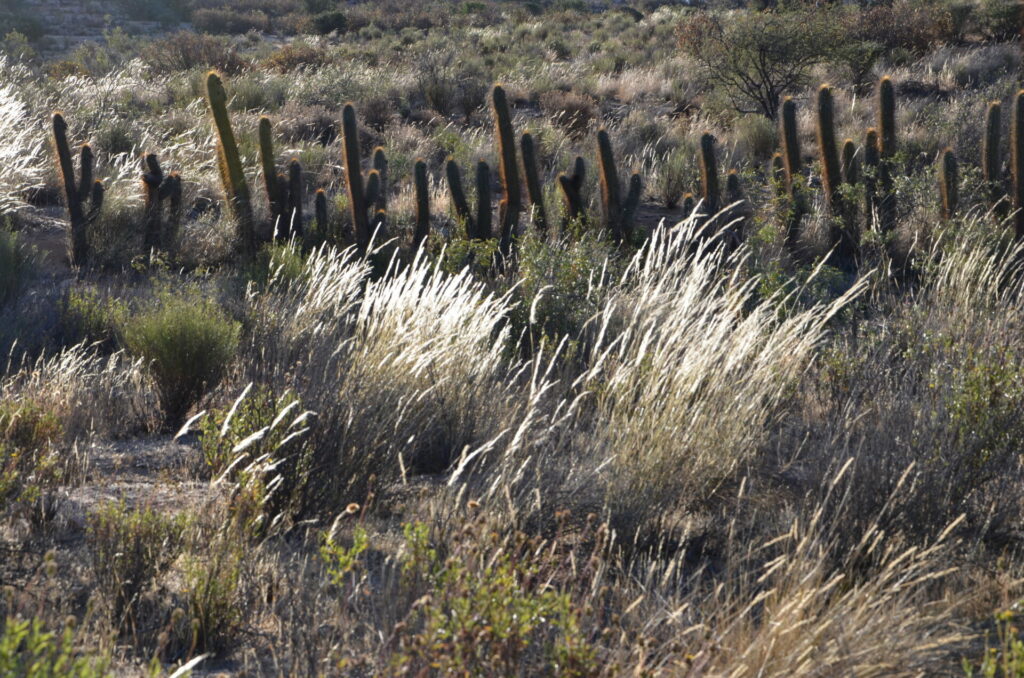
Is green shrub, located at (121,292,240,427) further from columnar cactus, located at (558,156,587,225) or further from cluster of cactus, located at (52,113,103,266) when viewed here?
columnar cactus, located at (558,156,587,225)

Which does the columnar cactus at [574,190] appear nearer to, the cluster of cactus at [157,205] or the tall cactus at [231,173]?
the tall cactus at [231,173]

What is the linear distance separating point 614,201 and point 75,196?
5.02 meters

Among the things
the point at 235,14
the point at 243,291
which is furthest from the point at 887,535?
the point at 235,14

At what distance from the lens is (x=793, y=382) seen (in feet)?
18.5

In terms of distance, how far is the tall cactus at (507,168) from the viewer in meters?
9.38

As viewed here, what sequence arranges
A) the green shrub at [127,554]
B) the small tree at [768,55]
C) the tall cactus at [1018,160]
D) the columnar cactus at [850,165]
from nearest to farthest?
the green shrub at [127,554] < the tall cactus at [1018,160] < the columnar cactus at [850,165] < the small tree at [768,55]

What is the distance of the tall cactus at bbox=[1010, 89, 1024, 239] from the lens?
30.1 ft

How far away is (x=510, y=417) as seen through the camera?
5234 millimetres

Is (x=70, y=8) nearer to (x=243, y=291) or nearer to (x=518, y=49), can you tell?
(x=518, y=49)

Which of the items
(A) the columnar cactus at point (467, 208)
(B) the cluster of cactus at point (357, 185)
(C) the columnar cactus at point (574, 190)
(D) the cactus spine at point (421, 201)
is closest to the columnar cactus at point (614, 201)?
(C) the columnar cactus at point (574, 190)

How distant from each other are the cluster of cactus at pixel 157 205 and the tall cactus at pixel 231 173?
501 millimetres

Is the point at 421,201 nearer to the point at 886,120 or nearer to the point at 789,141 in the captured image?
the point at 789,141

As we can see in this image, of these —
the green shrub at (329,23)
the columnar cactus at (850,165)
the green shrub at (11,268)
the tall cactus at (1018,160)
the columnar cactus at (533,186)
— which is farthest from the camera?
the green shrub at (329,23)

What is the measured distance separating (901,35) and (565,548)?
21.5m
